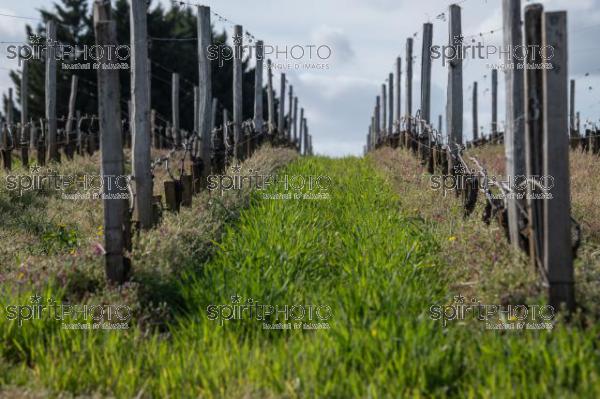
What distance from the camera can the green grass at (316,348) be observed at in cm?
419

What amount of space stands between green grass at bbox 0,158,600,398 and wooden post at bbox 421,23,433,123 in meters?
13.7

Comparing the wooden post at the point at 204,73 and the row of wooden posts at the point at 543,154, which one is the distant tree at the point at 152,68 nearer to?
the wooden post at the point at 204,73

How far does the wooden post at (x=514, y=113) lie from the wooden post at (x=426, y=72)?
513 inches

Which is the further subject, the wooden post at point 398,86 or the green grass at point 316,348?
the wooden post at point 398,86

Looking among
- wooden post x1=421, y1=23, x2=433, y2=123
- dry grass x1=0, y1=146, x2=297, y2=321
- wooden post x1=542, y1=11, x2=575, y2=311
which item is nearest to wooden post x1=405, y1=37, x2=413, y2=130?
wooden post x1=421, y1=23, x2=433, y2=123

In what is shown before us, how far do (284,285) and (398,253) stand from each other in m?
1.51

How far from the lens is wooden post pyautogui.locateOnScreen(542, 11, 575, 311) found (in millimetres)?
5312

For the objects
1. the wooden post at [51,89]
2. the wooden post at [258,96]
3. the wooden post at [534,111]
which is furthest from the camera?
the wooden post at [258,96]

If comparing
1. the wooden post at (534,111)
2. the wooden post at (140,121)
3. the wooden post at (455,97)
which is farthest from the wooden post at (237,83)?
the wooden post at (534,111)

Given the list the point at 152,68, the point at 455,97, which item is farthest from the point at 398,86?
the point at 455,97

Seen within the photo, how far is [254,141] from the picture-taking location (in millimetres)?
21250

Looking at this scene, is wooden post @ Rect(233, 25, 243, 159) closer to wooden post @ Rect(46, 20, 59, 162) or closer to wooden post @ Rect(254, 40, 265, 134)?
wooden post @ Rect(254, 40, 265, 134)

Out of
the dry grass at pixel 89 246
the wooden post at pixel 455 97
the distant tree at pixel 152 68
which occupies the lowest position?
the dry grass at pixel 89 246

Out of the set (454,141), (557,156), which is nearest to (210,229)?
(557,156)
